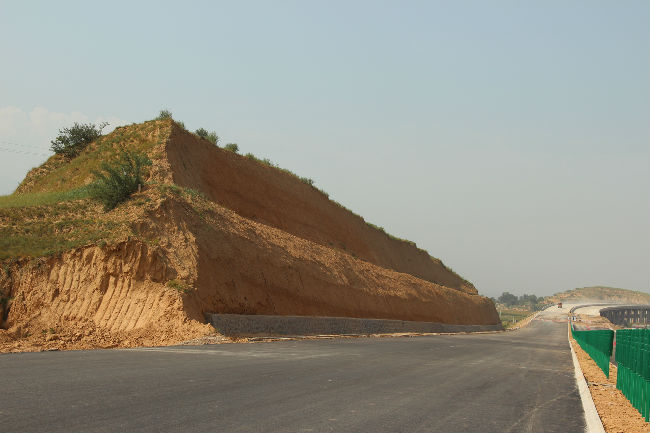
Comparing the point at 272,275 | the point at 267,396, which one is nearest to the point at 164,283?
the point at 272,275

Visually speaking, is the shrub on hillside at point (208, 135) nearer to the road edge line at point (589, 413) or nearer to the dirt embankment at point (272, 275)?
the dirt embankment at point (272, 275)

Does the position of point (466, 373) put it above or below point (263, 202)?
below

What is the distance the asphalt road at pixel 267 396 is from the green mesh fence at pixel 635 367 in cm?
108

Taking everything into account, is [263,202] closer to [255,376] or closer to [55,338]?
[55,338]

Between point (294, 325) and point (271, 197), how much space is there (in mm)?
23242

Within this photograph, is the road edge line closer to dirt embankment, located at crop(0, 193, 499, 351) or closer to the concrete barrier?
dirt embankment, located at crop(0, 193, 499, 351)

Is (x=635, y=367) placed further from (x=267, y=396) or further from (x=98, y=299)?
(x=98, y=299)

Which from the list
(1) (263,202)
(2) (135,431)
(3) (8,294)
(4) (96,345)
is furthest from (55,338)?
(1) (263,202)

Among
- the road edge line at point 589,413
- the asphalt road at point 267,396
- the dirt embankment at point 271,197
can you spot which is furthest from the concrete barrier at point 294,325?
the road edge line at point 589,413

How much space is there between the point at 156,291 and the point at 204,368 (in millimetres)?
13560

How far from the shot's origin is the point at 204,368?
1308 cm

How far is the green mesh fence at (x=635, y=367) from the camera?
9.72 meters

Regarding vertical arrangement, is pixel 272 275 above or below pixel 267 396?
above

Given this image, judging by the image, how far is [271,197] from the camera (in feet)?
173
